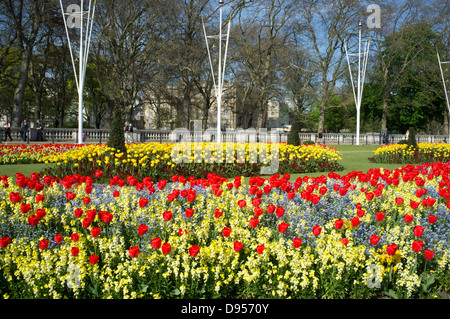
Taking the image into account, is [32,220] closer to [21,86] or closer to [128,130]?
[128,130]

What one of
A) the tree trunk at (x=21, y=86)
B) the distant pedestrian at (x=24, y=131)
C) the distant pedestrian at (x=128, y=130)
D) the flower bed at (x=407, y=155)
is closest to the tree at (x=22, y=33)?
the tree trunk at (x=21, y=86)

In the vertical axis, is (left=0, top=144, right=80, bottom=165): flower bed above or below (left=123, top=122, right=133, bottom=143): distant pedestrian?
below

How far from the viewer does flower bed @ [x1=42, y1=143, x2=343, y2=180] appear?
10227 millimetres

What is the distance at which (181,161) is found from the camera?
11250 mm

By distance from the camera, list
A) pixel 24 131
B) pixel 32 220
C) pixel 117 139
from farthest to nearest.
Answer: pixel 24 131, pixel 117 139, pixel 32 220

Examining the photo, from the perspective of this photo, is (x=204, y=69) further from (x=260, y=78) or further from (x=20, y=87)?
(x=20, y=87)

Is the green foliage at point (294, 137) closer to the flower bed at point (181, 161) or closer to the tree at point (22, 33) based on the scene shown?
the flower bed at point (181, 161)

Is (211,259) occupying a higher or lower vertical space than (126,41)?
lower

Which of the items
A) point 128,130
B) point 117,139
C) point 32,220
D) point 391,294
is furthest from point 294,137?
point 128,130

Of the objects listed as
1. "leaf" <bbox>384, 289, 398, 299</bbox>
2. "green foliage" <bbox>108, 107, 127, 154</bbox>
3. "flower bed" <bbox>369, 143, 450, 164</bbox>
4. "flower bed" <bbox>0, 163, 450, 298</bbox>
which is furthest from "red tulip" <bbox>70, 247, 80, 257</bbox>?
"flower bed" <bbox>369, 143, 450, 164</bbox>

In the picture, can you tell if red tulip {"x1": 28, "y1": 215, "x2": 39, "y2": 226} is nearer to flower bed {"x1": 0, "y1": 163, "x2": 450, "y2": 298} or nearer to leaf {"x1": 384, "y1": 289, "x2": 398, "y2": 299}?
flower bed {"x1": 0, "y1": 163, "x2": 450, "y2": 298}
